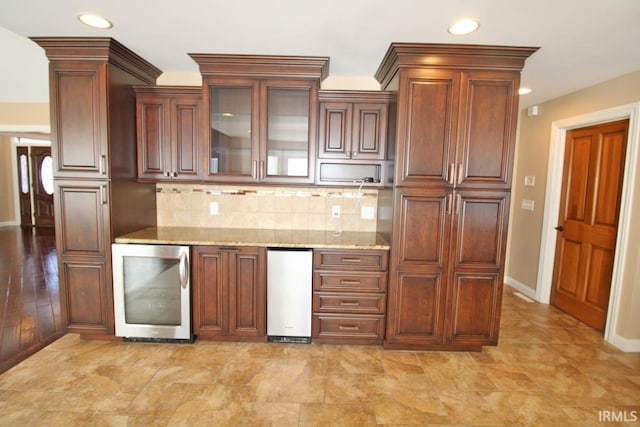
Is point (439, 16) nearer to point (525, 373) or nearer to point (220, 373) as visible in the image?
point (525, 373)

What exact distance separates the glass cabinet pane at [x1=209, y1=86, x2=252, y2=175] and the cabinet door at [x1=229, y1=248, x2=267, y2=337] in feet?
2.48

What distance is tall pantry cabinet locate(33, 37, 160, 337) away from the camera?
232 cm

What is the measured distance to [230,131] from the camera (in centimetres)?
266

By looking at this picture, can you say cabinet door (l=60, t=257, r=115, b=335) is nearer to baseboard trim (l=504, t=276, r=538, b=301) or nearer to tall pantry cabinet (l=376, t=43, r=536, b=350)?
tall pantry cabinet (l=376, t=43, r=536, b=350)

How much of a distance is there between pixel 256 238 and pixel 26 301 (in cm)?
284

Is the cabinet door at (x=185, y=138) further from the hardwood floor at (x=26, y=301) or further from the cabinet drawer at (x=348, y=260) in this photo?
the hardwood floor at (x=26, y=301)

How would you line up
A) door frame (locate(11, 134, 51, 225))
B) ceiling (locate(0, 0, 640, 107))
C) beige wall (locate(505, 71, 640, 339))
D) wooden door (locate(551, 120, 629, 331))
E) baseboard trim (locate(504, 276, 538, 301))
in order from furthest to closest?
1. door frame (locate(11, 134, 51, 225))
2. baseboard trim (locate(504, 276, 538, 301))
3. wooden door (locate(551, 120, 629, 331))
4. beige wall (locate(505, 71, 640, 339))
5. ceiling (locate(0, 0, 640, 107))

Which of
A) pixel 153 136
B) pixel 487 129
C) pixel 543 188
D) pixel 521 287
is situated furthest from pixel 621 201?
pixel 153 136

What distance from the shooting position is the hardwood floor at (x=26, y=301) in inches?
97.1

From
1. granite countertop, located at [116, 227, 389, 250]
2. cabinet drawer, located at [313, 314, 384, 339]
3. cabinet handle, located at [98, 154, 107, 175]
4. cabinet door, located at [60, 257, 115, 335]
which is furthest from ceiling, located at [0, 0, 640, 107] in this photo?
cabinet drawer, located at [313, 314, 384, 339]

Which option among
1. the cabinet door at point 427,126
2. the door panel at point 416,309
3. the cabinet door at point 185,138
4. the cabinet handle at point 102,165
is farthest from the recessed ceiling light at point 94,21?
the door panel at point 416,309

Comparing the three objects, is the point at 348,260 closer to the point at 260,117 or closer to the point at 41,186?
the point at 260,117

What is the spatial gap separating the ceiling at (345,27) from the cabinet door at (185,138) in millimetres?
414

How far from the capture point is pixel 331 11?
1861 mm
